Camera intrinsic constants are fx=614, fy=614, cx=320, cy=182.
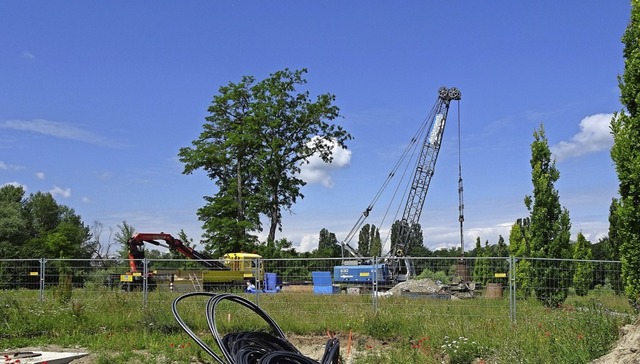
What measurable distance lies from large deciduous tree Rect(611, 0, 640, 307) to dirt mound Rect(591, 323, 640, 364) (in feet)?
9.85

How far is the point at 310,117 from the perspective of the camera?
146ft

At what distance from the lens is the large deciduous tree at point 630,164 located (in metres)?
9.91

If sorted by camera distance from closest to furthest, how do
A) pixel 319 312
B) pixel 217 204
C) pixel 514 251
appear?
pixel 319 312
pixel 514 251
pixel 217 204

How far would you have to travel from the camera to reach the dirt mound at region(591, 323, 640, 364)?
21.1 ft

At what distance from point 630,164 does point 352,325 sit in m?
5.96

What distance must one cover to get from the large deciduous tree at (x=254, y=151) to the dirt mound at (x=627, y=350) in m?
34.4

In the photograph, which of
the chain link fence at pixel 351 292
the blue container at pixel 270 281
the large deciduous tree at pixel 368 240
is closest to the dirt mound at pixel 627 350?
the chain link fence at pixel 351 292

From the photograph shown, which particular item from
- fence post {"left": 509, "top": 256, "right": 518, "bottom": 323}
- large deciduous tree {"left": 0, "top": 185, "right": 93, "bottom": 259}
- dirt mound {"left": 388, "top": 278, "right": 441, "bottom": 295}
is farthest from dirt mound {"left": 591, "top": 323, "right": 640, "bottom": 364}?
large deciduous tree {"left": 0, "top": 185, "right": 93, "bottom": 259}

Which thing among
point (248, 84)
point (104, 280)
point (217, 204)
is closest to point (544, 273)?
point (104, 280)

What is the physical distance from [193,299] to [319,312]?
3.67m

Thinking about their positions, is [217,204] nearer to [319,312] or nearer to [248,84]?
Result: [248,84]

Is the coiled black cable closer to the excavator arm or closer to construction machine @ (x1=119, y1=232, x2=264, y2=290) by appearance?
construction machine @ (x1=119, y1=232, x2=264, y2=290)

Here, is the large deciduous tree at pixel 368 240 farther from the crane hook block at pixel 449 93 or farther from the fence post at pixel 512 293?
the fence post at pixel 512 293

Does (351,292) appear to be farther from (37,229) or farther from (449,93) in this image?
(37,229)
